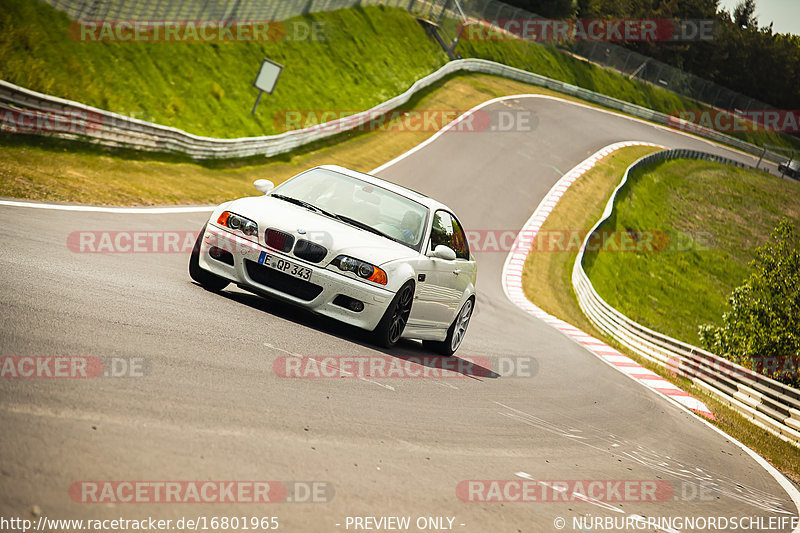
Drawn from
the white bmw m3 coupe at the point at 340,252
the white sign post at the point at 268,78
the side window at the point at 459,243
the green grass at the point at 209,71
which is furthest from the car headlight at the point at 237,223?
the white sign post at the point at 268,78

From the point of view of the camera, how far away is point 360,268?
26.3 feet

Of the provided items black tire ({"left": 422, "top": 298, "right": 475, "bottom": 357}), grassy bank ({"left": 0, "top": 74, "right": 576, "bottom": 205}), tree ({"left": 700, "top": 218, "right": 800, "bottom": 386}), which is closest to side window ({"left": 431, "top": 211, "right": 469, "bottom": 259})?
black tire ({"left": 422, "top": 298, "right": 475, "bottom": 357})

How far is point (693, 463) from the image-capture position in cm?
834

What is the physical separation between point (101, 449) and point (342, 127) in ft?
99.8

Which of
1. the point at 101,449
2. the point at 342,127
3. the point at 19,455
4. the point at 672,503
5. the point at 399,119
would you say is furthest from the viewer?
the point at 399,119

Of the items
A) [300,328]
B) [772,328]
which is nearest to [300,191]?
[300,328]

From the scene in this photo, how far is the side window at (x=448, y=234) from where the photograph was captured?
9.35 metres

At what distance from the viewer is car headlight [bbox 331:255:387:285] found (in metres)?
8.00

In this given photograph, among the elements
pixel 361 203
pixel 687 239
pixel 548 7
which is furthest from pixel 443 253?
pixel 548 7

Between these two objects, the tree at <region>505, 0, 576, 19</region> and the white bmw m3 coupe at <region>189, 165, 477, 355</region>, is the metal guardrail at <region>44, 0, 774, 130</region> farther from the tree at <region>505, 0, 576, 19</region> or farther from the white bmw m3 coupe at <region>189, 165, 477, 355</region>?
the white bmw m3 coupe at <region>189, 165, 477, 355</region>

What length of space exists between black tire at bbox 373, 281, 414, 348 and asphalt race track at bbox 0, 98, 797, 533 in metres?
0.22

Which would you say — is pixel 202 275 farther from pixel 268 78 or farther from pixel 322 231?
pixel 268 78

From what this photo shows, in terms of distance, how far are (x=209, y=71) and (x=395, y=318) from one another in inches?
833

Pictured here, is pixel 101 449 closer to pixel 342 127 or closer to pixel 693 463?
pixel 693 463
